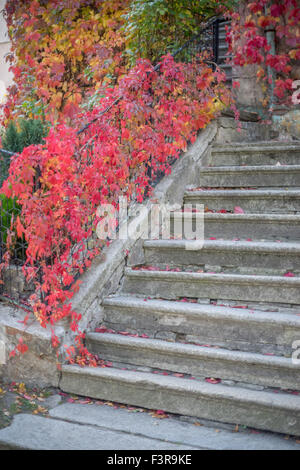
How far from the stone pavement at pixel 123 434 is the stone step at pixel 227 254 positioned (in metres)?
1.24

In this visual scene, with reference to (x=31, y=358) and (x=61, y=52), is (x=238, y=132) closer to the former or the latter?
(x=61, y=52)

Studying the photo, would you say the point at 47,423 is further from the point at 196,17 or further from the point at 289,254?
the point at 196,17

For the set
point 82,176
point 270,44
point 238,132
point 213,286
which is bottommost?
point 213,286

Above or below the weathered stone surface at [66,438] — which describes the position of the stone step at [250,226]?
above

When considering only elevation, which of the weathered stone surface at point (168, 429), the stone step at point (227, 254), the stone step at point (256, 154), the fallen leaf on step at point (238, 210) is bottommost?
the weathered stone surface at point (168, 429)

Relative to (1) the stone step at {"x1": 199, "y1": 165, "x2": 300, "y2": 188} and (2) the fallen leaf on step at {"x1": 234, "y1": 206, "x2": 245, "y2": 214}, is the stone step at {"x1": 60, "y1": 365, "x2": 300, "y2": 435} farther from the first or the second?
(1) the stone step at {"x1": 199, "y1": 165, "x2": 300, "y2": 188}

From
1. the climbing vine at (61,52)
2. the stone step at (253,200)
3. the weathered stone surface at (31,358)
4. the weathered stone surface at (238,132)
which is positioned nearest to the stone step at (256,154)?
the weathered stone surface at (238,132)

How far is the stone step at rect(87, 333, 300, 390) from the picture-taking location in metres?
2.68

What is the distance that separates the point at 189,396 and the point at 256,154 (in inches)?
108

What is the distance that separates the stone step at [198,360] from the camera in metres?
2.68

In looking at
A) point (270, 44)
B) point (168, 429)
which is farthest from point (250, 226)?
point (270, 44)

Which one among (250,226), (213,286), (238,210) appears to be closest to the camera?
(213,286)

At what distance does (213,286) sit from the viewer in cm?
331

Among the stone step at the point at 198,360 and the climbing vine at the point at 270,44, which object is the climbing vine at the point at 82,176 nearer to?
the stone step at the point at 198,360
